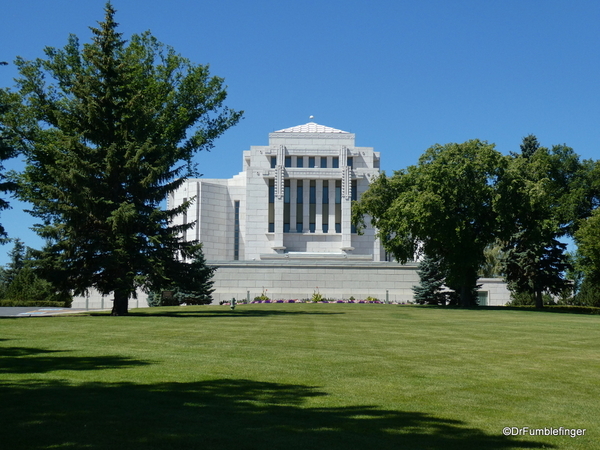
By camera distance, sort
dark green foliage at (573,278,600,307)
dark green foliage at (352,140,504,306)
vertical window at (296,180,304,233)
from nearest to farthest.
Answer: dark green foliage at (352,140,504,306), dark green foliage at (573,278,600,307), vertical window at (296,180,304,233)

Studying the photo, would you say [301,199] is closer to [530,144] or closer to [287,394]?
[530,144]

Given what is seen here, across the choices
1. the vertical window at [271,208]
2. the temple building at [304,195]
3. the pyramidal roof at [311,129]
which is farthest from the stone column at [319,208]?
the pyramidal roof at [311,129]

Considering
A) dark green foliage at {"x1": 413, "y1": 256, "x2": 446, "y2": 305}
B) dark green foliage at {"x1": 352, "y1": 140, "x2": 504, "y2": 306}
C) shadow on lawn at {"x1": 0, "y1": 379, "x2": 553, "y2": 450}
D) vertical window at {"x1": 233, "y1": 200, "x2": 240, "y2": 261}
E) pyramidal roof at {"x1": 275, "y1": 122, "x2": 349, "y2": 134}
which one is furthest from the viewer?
vertical window at {"x1": 233, "y1": 200, "x2": 240, "y2": 261}

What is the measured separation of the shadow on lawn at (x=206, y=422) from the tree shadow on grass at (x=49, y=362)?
1.70 meters

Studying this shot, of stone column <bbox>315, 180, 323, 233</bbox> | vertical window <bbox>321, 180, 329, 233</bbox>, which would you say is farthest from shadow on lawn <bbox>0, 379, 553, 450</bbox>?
vertical window <bbox>321, 180, 329, 233</bbox>

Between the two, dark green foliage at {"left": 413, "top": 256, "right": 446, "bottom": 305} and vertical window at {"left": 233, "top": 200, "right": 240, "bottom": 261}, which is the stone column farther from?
dark green foliage at {"left": 413, "top": 256, "right": 446, "bottom": 305}

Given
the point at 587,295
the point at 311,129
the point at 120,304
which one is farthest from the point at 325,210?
the point at 120,304

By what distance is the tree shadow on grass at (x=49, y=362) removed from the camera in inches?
413

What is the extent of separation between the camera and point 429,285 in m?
55.5

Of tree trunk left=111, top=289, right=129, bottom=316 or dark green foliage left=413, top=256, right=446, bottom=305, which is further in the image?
dark green foliage left=413, top=256, right=446, bottom=305

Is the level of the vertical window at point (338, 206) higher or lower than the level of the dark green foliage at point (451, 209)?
higher

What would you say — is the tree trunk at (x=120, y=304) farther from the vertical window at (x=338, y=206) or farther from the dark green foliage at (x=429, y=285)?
the vertical window at (x=338, y=206)

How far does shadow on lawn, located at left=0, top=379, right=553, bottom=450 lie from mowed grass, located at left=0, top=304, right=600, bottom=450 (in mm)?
21

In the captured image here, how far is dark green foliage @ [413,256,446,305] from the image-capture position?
55250 mm
